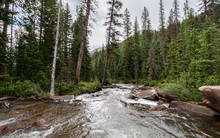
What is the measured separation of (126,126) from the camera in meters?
3.41

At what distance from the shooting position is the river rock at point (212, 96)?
4.27 m

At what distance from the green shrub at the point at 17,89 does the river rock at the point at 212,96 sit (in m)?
10.5

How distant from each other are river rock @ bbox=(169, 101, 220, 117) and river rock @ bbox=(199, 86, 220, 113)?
0.30 m

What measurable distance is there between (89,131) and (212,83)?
8.19 m

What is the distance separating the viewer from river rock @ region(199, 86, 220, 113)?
427 centimetres

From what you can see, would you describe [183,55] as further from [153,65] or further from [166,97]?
[153,65]

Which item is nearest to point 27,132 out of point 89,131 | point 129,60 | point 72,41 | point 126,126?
point 89,131

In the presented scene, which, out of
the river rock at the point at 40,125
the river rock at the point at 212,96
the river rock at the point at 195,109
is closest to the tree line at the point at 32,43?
the river rock at the point at 40,125

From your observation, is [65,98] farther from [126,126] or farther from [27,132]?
[126,126]

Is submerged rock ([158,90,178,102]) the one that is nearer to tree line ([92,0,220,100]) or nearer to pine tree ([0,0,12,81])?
tree line ([92,0,220,100])

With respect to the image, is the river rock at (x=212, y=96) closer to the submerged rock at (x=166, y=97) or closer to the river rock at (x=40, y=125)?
the submerged rock at (x=166, y=97)

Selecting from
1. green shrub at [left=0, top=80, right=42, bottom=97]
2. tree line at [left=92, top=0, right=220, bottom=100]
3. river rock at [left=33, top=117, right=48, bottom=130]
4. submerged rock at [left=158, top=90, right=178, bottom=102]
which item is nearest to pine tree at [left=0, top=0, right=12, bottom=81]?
green shrub at [left=0, top=80, right=42, bottom=97]

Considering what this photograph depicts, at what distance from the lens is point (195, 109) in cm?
508

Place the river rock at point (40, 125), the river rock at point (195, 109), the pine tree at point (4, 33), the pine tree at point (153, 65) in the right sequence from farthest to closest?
the pine tree at point (153, 65) < the pine tree at point (4, 33) < the river rock at point (195, 109) < the river rock at point (40, 125)
